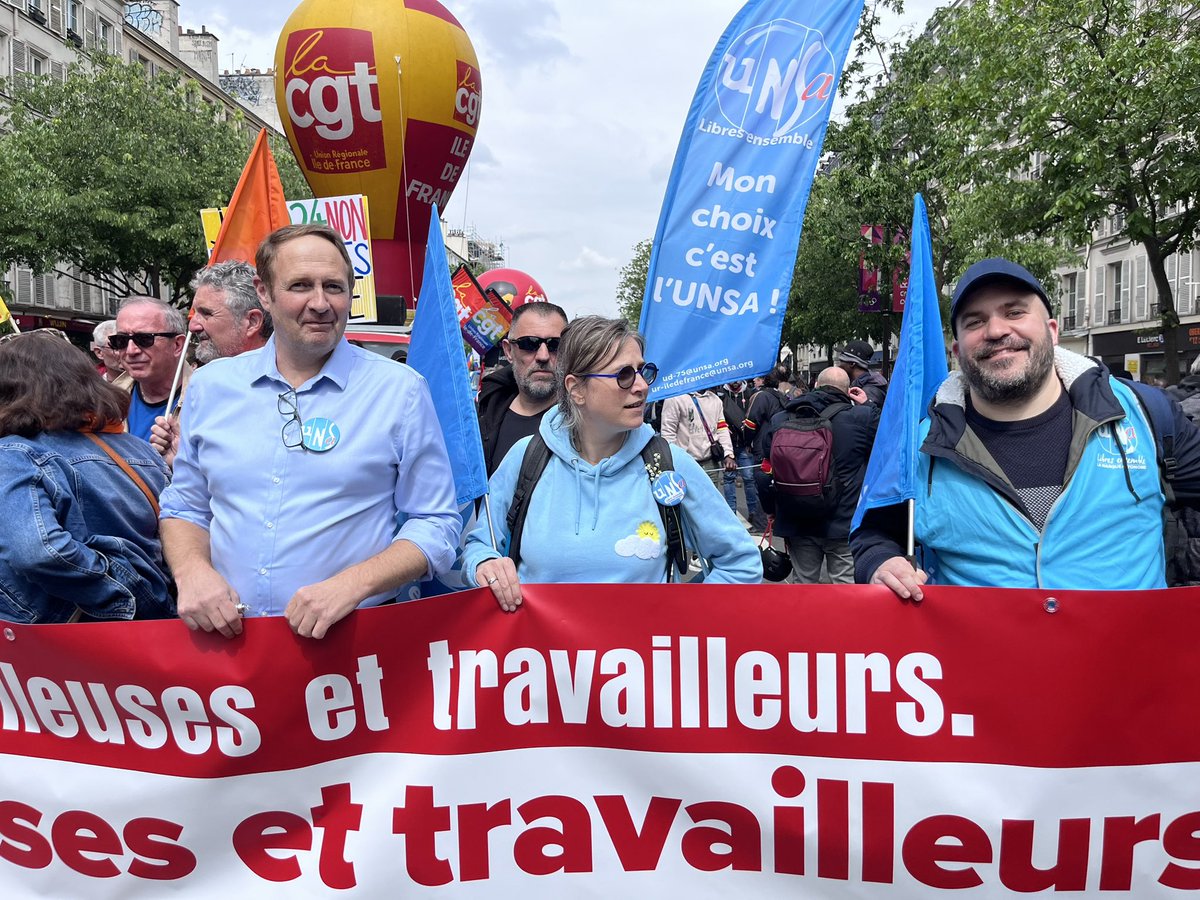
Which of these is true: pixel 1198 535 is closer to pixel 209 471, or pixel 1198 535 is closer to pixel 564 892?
pixel 564 892

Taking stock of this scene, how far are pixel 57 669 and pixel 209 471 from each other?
0.67 meters

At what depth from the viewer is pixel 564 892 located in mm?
2420

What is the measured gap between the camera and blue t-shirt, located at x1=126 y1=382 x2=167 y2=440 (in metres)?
4.23

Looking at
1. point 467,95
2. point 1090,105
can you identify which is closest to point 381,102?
point 467,95

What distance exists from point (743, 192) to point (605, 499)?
1781 millimetres

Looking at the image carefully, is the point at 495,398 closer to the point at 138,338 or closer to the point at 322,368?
the point at 138,338

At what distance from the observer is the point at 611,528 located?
2734mm

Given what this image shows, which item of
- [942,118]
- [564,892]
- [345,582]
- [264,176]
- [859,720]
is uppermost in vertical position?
[942,118]

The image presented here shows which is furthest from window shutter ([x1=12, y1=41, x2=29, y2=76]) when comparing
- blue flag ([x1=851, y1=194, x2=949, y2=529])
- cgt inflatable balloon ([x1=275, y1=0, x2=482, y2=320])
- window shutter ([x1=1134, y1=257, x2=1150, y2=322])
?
window shutter ([x1=1134, y1=257, x2=1150, y2=322])

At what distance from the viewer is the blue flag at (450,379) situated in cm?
289

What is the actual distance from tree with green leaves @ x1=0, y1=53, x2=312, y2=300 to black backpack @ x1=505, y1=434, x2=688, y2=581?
24372 mm

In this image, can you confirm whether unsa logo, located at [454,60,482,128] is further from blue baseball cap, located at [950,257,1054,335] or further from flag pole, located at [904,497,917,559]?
flag pole, located at [904,497,917,559]

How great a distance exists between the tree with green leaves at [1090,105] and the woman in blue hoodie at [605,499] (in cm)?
1424

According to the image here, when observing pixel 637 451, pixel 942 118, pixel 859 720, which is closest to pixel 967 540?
pixel 859 720
